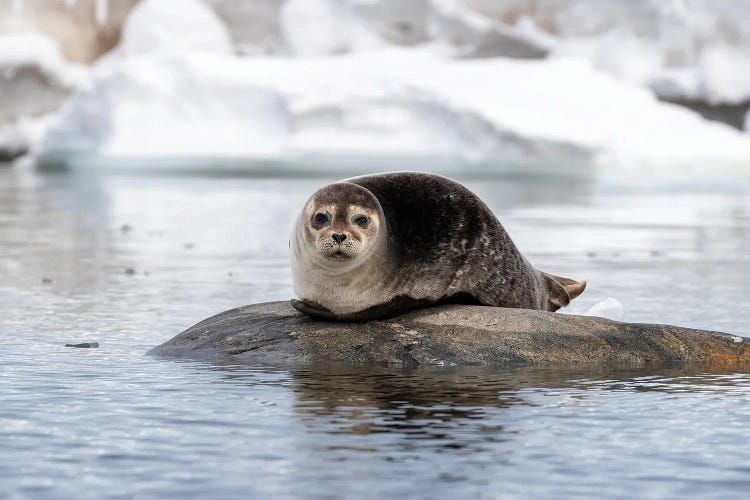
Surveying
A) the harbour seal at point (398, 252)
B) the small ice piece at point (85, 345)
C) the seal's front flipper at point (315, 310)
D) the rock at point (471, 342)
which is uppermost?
the harbour seal at point (398, 252)

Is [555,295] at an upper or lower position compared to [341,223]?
lower

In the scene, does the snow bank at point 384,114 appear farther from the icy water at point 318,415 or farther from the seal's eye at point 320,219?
the seal's eye at point 320,219

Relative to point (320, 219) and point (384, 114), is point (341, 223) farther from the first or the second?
point (384, 114)

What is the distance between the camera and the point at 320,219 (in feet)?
20.6

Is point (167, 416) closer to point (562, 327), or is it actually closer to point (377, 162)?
point (562, 327)

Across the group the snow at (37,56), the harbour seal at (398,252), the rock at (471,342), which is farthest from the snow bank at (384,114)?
the rock at (471,342)

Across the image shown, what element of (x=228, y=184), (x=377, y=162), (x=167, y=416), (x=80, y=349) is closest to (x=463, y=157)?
(x=377, y=162)

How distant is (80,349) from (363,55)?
23.7 m

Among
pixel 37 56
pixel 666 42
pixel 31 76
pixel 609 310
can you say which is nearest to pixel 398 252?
pixel 609 310

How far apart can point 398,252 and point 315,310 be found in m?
0.46

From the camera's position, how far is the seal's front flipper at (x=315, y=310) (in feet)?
21.4

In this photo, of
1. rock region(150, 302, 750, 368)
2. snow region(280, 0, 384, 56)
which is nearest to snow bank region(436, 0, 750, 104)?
snow region(280, 0, 384, 56)

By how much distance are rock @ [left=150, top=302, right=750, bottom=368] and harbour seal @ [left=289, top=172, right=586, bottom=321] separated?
0.33 ft

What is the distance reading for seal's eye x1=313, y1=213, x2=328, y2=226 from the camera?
628 cm
